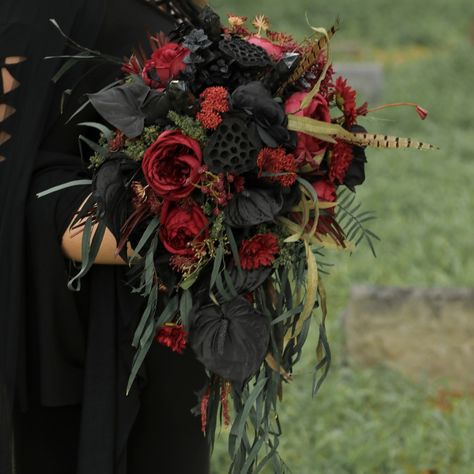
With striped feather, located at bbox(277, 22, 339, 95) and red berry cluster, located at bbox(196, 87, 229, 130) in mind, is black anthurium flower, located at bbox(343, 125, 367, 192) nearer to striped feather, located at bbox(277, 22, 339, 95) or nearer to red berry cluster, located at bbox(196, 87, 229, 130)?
striped feather, located at bbox(277, 22, 339, 95)

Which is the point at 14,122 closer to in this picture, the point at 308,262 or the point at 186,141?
the point at 186,141

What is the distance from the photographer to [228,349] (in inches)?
67.2

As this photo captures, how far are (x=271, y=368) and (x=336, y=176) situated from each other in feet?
1.25

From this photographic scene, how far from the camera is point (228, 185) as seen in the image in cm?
167

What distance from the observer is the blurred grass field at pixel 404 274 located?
3.63 m

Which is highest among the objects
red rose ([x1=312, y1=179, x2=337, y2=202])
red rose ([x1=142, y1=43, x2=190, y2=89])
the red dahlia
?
red rose ([x1=142, y1=43, x2=190, y2=89])

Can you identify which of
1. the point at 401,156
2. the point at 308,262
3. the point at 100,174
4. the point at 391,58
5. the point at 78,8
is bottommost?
the point at 308,262

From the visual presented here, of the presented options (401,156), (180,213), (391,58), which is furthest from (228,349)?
(391,58)

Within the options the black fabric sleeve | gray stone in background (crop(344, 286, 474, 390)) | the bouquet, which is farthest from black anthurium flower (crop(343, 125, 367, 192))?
gray stone in background (crop(344, 286, 474, 390))

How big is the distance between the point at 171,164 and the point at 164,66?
20 centimetres

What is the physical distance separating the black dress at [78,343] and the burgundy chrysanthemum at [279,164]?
1.33 feet

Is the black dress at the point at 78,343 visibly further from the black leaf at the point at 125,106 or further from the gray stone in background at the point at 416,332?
the gray stone in background at the point at 416,332

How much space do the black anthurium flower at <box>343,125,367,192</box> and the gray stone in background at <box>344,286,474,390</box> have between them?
2.59 m

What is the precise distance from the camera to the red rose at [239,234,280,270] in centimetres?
171
